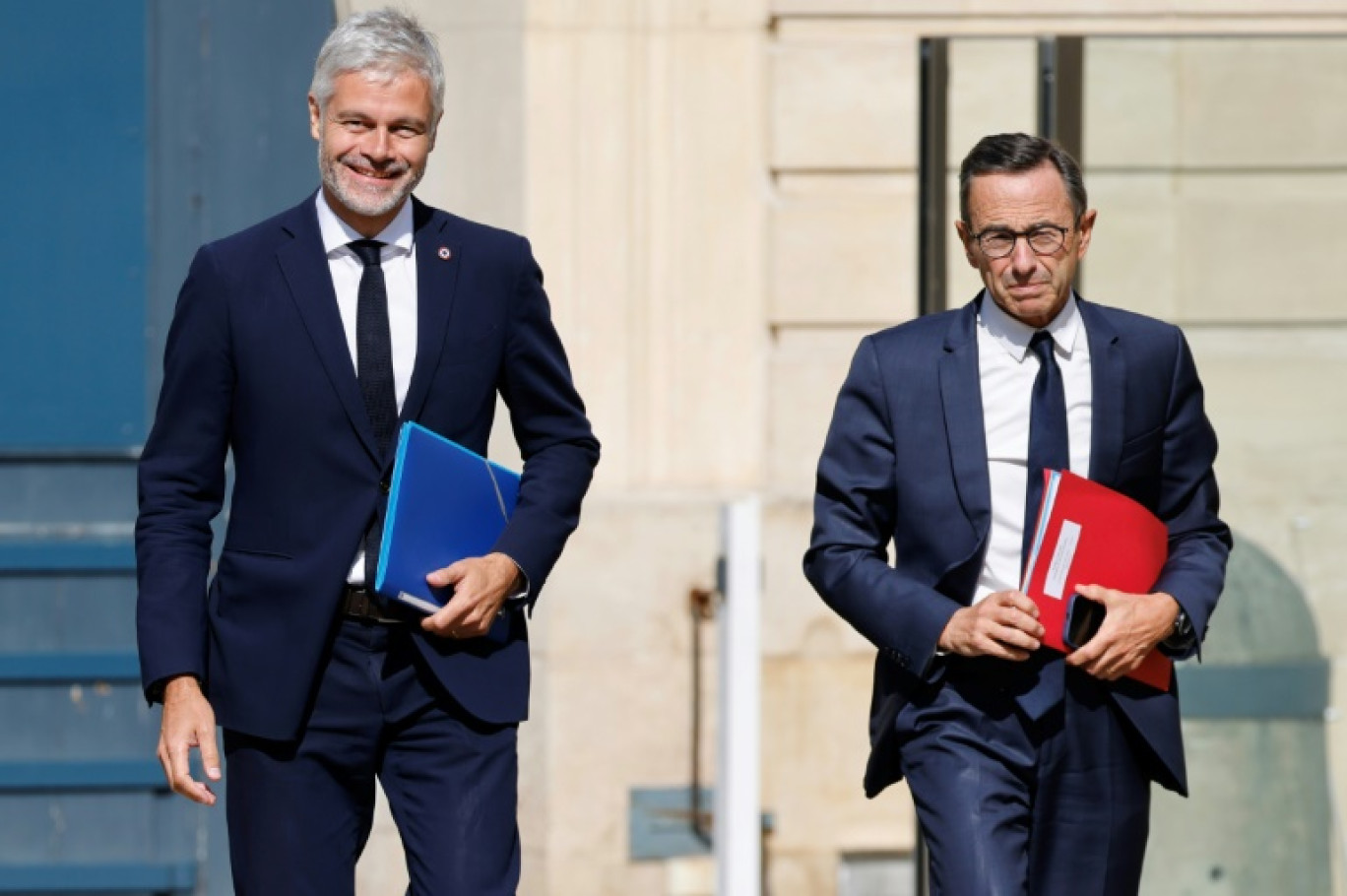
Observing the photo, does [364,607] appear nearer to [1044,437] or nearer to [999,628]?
[999,628]

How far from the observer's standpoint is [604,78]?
6.91m

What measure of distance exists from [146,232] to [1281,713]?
10.9ft

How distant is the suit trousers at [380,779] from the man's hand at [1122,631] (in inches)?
38.8

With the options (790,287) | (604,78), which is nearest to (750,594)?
(790,287)

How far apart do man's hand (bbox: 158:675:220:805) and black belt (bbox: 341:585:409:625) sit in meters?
0.28

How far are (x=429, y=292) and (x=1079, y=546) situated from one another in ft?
3.76

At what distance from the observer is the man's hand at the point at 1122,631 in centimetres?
409

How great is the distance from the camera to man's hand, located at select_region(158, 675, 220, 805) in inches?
155

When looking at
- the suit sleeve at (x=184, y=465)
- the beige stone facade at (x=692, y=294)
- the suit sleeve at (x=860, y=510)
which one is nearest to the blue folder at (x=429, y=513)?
the suit sleeve at (x=184, y=465)

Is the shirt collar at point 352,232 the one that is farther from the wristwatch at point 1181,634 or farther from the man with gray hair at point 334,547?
the wristwatch at point 1181,634

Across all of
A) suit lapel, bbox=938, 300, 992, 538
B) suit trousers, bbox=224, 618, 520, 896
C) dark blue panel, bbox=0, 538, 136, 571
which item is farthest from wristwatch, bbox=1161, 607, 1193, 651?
dark blue panel, bbox=0, 538, 136, 571

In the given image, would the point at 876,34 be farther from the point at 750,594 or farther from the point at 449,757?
the point at 449,757

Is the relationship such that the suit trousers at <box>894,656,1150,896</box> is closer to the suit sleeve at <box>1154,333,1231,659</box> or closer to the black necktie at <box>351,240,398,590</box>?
the suit sleeve at <box>1154,333,1231,659</box>

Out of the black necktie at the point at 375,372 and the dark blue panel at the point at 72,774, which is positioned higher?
the black necktie at the point at 375,372
